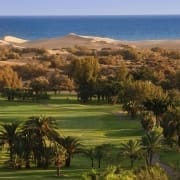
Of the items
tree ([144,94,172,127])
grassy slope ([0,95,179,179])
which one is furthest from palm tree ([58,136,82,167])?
tree ([144,94,172,127])

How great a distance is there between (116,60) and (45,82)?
41239 mm

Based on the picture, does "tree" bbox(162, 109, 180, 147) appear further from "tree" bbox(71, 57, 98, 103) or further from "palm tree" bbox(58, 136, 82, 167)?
"tree" bbox(71, 57, 98, 103)

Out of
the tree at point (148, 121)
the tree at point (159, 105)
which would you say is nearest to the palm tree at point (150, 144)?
the tree at point (148, 121)

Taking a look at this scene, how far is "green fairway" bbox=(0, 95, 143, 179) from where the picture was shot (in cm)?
4728

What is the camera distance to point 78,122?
2741 inches

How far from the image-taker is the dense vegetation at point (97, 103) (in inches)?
1916

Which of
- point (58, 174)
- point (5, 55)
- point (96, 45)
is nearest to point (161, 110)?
point (58, 174)

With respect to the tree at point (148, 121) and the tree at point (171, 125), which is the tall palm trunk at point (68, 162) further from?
the tree at point (148, 121)

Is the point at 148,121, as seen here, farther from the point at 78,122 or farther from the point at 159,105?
the point at 78,122

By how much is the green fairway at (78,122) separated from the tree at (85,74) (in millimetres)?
2765

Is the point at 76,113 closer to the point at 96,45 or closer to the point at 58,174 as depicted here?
the point at 58,174

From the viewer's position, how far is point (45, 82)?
98.1 metres

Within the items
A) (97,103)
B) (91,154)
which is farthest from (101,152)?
(97,103)

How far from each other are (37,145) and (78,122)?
20596 mm
